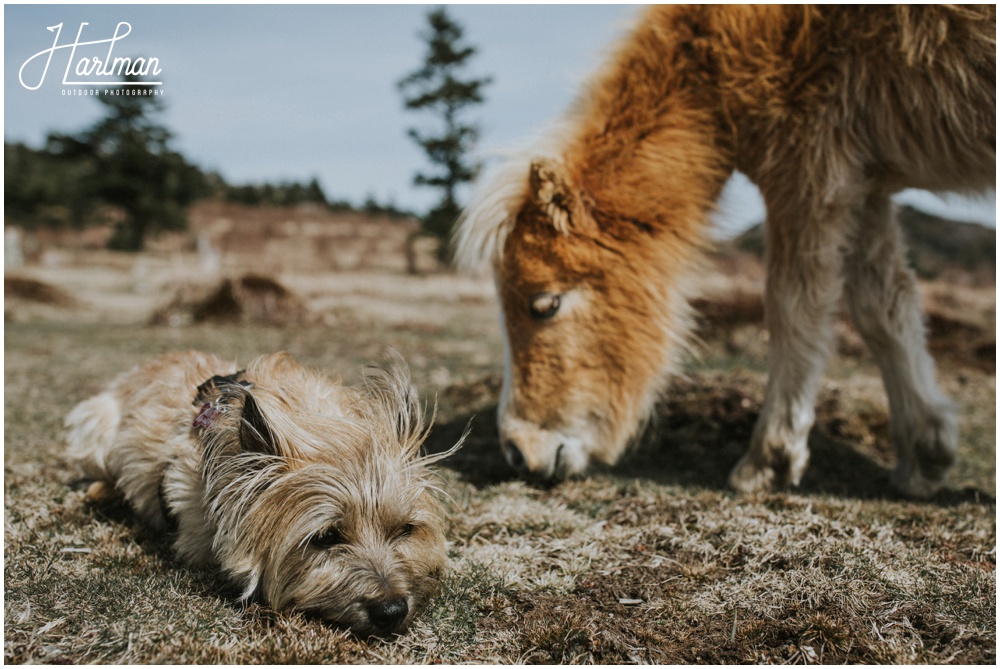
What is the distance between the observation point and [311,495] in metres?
2.65

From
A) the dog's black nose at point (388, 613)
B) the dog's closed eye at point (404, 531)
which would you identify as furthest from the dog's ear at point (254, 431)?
the dog's black nose at point (388, 613)

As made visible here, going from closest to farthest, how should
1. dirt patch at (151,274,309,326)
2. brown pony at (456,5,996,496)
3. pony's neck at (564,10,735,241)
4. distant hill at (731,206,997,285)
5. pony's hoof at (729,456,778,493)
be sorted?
brown pony at (456,5,996,496) → pony's neck at (564,10,735,241) → pony's hoof at (729,456,778,493) → dirt patch at (151,274,309,326) → distant hill at (731,206,997,285)

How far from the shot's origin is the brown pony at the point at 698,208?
13.4ft

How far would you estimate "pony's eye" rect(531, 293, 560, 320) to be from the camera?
14.2ft

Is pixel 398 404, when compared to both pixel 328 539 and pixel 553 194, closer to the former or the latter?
pixel 328 539

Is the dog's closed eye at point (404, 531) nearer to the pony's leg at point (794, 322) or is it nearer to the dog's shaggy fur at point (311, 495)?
the dog's shaggy fur at point (311, 495)

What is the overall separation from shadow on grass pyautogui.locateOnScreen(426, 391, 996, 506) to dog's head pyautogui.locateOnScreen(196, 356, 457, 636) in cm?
191

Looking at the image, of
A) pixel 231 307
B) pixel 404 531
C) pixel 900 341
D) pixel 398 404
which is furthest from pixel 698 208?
pixel 231 307

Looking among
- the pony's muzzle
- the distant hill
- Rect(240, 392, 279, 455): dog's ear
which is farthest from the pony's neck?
the distant hill

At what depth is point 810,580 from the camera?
3.04 m

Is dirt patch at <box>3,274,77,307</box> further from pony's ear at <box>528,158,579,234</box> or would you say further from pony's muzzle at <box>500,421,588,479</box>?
pony's ear at <box>528,158,579,234</box>

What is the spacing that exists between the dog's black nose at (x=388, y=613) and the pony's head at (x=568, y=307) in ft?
6.04

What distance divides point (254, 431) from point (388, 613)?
876mm

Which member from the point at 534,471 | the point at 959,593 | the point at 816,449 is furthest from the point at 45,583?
the point at 816,449
